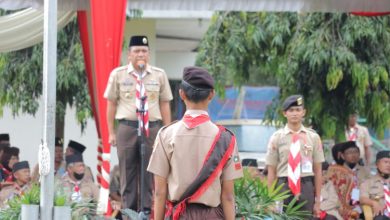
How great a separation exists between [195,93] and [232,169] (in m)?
0.57

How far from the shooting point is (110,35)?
10.1 metres

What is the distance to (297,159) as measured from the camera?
10336 millimetres

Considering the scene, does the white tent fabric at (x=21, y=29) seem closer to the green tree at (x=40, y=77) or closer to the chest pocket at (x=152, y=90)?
the green tree at (x=40, y=77)

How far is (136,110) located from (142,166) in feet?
1.99

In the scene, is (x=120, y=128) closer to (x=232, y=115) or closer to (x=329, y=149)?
(x=329, y=149)

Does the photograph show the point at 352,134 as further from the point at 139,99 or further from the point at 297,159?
the point at 139,99

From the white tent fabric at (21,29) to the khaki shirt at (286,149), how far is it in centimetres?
387

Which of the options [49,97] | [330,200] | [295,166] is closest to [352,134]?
[330,200]

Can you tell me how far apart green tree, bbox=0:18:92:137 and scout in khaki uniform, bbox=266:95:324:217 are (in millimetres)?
4880

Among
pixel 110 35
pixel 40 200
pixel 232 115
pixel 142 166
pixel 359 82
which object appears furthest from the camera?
pixel 232 115

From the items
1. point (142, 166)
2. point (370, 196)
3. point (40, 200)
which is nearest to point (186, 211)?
point (40, 200)

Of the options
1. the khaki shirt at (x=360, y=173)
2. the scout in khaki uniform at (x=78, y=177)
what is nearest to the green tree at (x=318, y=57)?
the khaki shirt at (x=360, y=173)

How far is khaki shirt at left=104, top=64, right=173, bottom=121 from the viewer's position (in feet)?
32.4

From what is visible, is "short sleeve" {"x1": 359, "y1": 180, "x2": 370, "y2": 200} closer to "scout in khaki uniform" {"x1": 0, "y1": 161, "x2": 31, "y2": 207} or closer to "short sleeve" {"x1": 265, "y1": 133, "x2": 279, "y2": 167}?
"short sleeve" {"x1": 265, "y1": 133, "x2": 279, "y2": 167}
